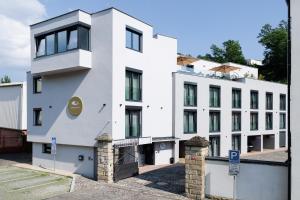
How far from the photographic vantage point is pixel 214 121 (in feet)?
107

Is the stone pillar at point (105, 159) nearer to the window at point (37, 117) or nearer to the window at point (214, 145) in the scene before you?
the window at point (37, 117)

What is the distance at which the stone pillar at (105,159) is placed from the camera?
67.1ft

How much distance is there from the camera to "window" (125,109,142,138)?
23.0 metres

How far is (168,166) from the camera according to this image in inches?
1031

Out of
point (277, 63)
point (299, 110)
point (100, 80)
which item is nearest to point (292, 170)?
point (299, 110)

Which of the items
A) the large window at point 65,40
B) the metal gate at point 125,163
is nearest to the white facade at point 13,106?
the large window at point 65,40

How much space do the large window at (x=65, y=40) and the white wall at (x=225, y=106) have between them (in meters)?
9.29

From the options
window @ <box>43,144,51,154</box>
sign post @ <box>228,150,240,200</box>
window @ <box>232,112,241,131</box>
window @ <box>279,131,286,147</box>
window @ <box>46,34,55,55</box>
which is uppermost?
window @ <box>46,34,55,55</box>

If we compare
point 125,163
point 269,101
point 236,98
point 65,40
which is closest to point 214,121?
point 236,98

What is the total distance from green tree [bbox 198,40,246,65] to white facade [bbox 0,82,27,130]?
53391 millimetres

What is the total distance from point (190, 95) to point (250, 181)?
50.5 feet

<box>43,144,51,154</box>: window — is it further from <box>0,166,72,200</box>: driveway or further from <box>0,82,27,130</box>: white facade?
<box>0,82,27,130</box>: white facade

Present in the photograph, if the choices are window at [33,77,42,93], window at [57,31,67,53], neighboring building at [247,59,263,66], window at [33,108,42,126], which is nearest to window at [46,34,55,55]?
window at [57,31,67,53]

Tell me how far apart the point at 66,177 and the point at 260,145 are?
24959 millimetres
